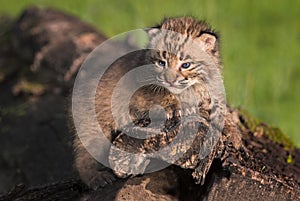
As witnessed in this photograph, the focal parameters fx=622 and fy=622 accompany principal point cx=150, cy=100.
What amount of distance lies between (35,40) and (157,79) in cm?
355

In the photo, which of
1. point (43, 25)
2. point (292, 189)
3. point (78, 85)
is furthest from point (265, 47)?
point (292, 189)

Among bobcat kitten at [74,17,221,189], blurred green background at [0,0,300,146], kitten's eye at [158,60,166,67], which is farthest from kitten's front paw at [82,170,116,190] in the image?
blurred green background at [0,0,300,146]

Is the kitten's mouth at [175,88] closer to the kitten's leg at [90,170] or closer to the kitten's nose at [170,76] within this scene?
the kitten's nose at [170,76]

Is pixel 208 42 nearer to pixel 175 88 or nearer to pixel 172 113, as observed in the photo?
pixel 175 88

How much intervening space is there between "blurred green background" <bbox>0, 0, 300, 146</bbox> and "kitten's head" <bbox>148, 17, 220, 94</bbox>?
6.57 feet

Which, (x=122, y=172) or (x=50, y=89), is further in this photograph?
(x=50, y=89)

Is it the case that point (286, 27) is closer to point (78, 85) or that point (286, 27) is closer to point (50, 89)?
point (50, 89)

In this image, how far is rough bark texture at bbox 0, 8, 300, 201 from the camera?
3551 millimetres

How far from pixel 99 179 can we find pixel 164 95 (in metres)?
0.67

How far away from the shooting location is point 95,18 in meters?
10.3

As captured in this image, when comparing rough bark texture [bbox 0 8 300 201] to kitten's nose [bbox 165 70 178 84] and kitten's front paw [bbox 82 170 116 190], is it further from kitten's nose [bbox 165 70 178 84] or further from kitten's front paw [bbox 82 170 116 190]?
kitten's nose [bbox 165 70 178 84]

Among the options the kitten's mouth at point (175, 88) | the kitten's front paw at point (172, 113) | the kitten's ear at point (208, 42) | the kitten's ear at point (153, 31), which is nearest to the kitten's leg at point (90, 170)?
the kitten's front paw at point (172, 113)

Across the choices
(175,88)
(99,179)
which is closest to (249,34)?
(175,88)

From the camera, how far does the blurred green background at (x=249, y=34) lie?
7.73 metres
